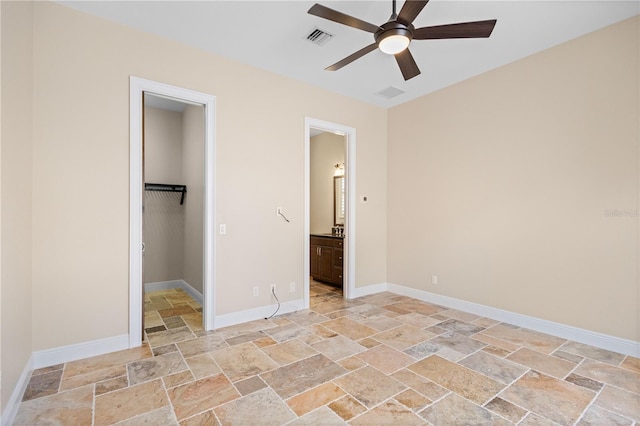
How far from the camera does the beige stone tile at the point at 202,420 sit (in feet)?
6.42

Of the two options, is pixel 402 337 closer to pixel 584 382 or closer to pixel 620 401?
pixel 584 382

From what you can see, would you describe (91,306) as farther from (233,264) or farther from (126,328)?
(233,264)

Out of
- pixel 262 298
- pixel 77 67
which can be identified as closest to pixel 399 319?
pixel 262 298

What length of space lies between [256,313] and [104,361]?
5.19 feet

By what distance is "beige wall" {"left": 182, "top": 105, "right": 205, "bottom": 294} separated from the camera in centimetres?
454

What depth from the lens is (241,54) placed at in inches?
140

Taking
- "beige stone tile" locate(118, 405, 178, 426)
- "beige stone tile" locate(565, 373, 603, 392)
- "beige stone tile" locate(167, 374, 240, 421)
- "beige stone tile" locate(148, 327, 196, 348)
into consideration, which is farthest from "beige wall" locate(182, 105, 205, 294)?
"beige stone tile" locate(565, 373, 603, 392)

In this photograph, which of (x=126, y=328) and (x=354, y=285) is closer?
(x=126, y=328)

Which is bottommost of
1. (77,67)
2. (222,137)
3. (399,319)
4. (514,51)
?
(399,319)

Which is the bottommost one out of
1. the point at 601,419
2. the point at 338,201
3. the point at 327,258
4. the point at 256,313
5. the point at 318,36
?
the point at 601,419

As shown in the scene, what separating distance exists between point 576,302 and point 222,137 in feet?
13.9

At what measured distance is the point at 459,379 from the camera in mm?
2508

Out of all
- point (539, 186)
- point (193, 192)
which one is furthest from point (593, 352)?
point (193, 192)

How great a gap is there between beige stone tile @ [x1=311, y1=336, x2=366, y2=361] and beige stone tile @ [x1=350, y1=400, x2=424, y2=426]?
2.51ft
